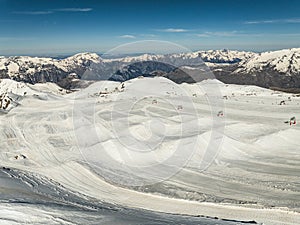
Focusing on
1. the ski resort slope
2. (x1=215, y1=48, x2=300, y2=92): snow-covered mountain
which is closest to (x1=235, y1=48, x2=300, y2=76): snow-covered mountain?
(x1=215, y1=48, x2=300, y2=92): snow-covered mountain

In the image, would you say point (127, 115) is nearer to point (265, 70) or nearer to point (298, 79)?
point (298, 79)

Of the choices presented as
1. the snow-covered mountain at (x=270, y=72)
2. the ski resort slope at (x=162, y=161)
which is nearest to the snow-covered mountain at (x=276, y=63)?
the snow-covered mountain at (x=270, y=72)

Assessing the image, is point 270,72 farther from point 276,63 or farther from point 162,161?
point 162,161

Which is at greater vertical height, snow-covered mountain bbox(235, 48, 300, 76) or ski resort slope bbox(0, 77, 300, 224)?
snow-covered mountain bbox(235, 48, 300, 76)

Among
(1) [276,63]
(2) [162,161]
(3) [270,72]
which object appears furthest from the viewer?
(1) [276,63]

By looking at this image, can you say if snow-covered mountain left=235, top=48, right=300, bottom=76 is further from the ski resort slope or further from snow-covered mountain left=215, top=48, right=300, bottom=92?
the ski resort slope

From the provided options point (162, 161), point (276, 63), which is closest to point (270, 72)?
point (276, 63)

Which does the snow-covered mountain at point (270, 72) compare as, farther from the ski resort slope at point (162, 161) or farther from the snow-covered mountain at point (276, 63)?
the ski resort slope at point (162, 161)

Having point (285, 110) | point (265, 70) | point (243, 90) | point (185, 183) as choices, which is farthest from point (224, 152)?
point (265, 70)
